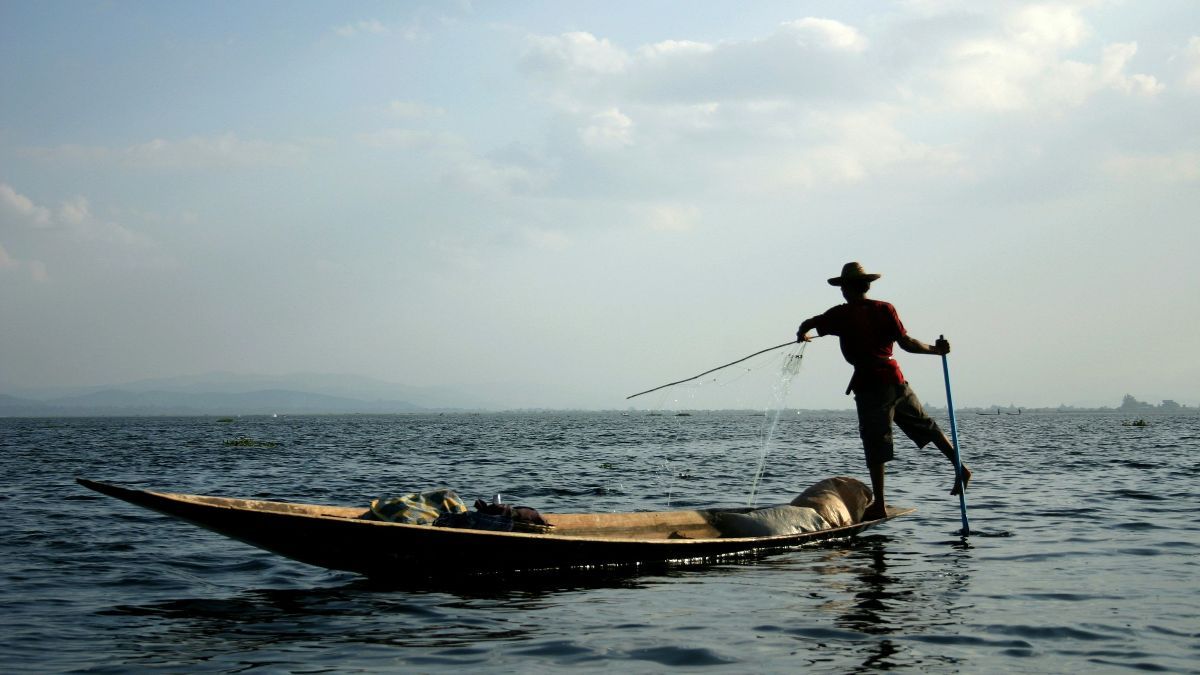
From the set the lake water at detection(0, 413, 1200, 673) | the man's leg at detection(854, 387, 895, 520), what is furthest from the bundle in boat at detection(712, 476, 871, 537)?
the man's leg at detection(854, 387, 895, 520)

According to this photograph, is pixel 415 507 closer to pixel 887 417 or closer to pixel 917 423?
pixel 887 417

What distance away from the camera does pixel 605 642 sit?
6465 mm

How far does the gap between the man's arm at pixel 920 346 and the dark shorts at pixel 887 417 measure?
433mm

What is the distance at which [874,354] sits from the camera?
36.5ft

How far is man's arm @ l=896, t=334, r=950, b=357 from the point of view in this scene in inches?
442

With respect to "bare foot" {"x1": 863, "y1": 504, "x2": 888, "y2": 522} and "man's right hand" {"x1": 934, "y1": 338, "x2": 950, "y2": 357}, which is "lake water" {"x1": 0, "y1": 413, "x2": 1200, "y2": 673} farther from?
"man's right hand" {"x1": 934, "y1": 338, "x2": 950, "y2": 357}

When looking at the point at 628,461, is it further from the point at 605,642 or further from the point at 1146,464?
the point at 605,642

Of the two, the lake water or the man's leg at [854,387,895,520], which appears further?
the man's leg at [854,387,895,520]

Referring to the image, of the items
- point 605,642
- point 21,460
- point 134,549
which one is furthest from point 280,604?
point 21,460

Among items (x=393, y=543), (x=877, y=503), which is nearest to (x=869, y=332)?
(x=877, y=503)

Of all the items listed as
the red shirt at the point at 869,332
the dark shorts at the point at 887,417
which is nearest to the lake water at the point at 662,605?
the dark shorts at the point at 887,417

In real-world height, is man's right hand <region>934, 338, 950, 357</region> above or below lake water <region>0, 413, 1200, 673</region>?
above

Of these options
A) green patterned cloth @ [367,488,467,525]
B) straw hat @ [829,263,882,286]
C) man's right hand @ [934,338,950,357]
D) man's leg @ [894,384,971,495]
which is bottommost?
green patterned cloth @ [367,488,467,525]

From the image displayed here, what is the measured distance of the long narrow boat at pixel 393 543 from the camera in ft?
25.1
